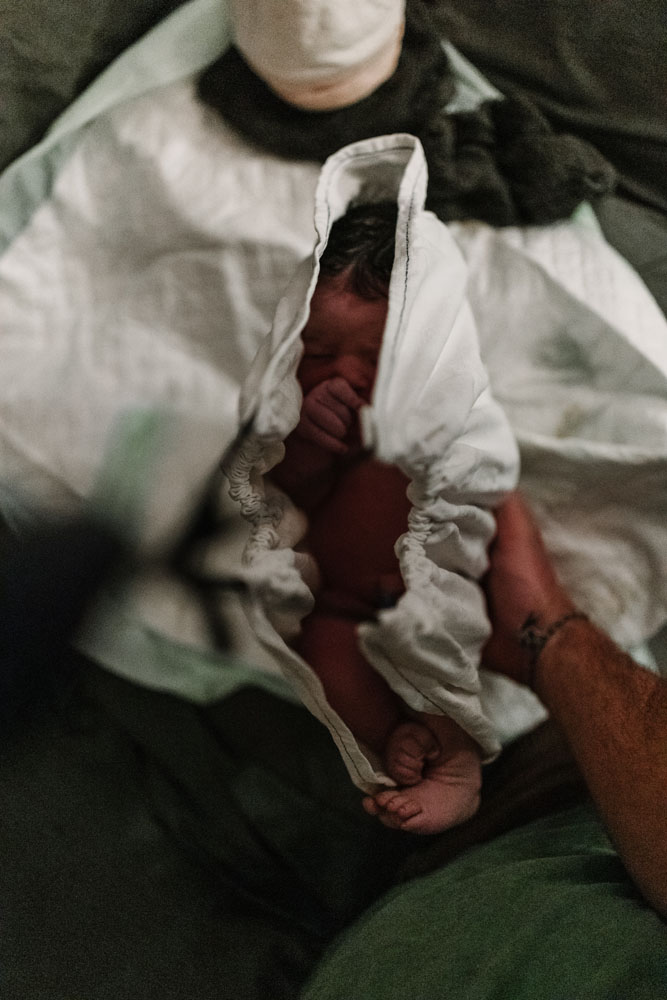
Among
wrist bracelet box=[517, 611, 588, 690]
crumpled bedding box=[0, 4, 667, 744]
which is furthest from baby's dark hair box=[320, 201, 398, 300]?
wrist bracelet box=[517, 611, 588, 690]

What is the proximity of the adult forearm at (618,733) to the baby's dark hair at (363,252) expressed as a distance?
31 cm

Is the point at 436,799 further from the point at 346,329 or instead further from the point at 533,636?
the point at 346,329

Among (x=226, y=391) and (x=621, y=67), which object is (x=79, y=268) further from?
(x=621, y=67)

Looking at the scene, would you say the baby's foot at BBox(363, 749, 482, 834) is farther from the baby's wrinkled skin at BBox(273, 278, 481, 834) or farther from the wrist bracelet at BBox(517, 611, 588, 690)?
the wrist bracelet at BBox(517, 611, 588, 690)

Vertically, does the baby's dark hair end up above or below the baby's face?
above

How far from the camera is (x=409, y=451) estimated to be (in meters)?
0.40

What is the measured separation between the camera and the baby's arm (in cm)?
50

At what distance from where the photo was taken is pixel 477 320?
68cm

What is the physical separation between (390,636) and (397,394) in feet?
0.43

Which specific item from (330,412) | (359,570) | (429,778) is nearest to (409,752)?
(429,778)

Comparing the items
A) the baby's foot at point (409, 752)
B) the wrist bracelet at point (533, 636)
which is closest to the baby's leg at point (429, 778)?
the baby's foot at point (409, 752)

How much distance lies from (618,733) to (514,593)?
6.5 inches

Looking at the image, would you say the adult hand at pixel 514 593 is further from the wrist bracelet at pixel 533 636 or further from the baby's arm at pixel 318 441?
the baby's arm at pixel 318 441

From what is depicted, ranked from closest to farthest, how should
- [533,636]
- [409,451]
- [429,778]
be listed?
[409,451] < [429,778] < [533,636]
